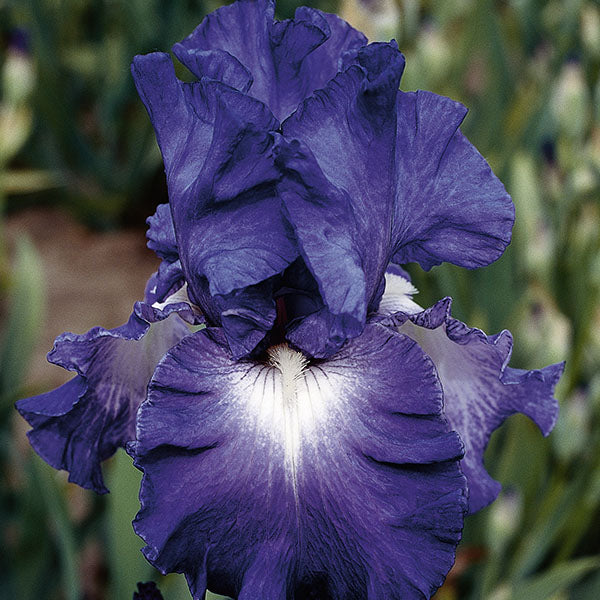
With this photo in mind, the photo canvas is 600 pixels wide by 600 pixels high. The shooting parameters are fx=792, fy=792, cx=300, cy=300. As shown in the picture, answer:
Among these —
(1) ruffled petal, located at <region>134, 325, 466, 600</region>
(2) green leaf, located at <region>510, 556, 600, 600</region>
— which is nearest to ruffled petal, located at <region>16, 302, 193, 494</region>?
(1) ruffled petal, located at <region>134, 325, 466, 600</region>

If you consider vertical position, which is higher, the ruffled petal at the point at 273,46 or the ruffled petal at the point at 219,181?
the ruffled petal at the point at 273,46

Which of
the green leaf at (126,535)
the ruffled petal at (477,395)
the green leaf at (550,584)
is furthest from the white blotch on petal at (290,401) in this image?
the green leaf at (550,584)

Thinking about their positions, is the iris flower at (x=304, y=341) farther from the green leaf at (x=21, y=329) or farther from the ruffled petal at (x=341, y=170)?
the green leaf at (x=21, y=329)

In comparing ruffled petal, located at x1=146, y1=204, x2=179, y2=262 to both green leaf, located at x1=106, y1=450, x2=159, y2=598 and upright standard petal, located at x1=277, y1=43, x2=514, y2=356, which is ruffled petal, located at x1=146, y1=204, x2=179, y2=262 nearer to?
upright standard petal, located at x1=277, y1=43, x2=514, y2=356

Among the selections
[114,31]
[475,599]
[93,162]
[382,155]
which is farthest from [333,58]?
[114,31]

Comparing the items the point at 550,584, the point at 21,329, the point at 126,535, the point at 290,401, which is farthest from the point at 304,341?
the point at 21,329

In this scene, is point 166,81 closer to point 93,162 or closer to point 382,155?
point 382,155

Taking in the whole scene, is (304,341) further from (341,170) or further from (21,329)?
(21,329)
